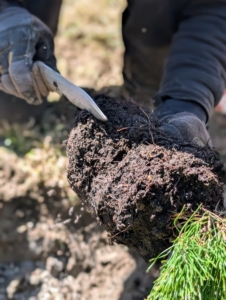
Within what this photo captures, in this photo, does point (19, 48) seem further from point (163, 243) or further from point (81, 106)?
point (163, 243)

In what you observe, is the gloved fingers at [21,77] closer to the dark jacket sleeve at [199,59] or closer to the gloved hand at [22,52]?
the gloved hand at [22,52]

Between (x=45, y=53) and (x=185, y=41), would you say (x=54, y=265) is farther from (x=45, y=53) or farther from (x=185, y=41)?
(x=185, y=41)

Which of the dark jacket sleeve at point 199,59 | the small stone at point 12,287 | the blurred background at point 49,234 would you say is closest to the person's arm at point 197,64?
the dark jacket sleeve at point 199,59

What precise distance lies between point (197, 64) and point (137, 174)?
0.66m

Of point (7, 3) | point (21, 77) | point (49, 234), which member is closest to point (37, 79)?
point (21, 77)

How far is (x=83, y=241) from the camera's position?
176 cm

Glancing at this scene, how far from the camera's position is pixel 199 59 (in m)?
1.48

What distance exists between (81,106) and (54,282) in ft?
2.86

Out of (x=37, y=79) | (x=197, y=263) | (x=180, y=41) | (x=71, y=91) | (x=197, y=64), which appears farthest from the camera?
(x=180, y=41)

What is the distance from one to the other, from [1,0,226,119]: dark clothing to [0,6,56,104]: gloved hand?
1.48 feet

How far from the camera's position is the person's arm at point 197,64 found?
4.60ft

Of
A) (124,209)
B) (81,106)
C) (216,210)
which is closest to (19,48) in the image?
(81,106)

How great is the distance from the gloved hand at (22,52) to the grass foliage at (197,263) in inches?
27.1

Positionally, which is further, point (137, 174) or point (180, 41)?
point (180, 41)
